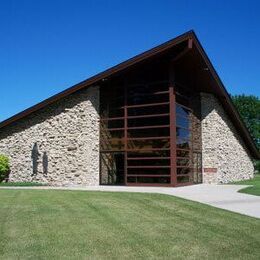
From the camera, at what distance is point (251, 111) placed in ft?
217

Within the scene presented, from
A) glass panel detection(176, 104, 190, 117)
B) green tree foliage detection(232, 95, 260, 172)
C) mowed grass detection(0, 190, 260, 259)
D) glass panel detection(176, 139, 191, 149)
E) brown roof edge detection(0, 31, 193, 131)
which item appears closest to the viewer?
mowed grass detection(0, 190, 260, 259)

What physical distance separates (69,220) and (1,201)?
4.57 m

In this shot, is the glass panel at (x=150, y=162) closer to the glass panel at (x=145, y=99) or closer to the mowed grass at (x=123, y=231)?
the glass panel at (x=145, y=99)

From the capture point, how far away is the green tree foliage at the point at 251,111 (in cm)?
6588

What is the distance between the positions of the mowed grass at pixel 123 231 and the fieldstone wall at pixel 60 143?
409 inches

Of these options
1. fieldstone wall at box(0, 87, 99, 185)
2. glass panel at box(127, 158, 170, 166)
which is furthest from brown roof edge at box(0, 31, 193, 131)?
glass panel at box(127, 158, 170, 166)

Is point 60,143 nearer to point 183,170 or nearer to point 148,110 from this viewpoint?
point 148,110

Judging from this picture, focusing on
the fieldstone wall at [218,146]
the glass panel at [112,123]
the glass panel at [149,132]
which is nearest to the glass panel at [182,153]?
the glass panel at [149,132]

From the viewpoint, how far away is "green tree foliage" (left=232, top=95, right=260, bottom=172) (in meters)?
65.9

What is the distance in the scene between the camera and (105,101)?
25422 mm

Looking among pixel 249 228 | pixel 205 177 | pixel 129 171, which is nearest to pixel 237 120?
pixel 205 177

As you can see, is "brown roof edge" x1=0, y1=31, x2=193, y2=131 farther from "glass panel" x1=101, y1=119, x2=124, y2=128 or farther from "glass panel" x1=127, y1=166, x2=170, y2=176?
"glass panel" x1=127, y1=166, x2=170, y2=176

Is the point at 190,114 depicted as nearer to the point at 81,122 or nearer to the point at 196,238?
the point at 81,122

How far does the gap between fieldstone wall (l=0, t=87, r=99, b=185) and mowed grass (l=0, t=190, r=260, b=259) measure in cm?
1039
